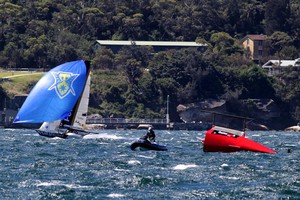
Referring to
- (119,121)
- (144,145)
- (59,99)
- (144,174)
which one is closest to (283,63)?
(119,121)

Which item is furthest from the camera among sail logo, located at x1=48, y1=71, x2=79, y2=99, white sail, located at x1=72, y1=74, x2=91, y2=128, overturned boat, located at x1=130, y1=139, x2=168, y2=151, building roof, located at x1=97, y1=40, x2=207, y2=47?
building roof, located at x1=97, y1=40, x2=207, y2=47

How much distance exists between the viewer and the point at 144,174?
49.1 metres

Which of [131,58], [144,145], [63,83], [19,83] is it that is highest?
[63,83]

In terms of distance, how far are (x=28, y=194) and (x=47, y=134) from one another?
4275cm

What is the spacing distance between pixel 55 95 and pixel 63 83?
1753 mm

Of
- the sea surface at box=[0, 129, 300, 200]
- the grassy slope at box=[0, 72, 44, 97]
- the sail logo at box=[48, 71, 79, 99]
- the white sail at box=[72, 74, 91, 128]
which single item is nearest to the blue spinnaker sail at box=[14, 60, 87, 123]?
the sail logo at box=[48, 71, 79, 99]

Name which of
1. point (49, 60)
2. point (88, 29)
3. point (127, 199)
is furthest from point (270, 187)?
point (88, 29)

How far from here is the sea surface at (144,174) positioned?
41.9 meters

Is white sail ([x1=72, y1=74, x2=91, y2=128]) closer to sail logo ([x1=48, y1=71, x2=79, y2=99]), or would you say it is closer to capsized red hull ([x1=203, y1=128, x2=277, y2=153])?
sail logo ([x1=48, y1=71, x2=79, y2=99])

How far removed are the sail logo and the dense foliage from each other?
76.1 m

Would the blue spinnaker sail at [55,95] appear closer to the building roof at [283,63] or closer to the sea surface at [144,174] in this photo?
the sea surface at [144,174]

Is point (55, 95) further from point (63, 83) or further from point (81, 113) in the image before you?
point (81, 113)

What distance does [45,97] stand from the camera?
8031cm

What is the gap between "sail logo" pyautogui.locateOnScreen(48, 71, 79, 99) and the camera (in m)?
81.9
